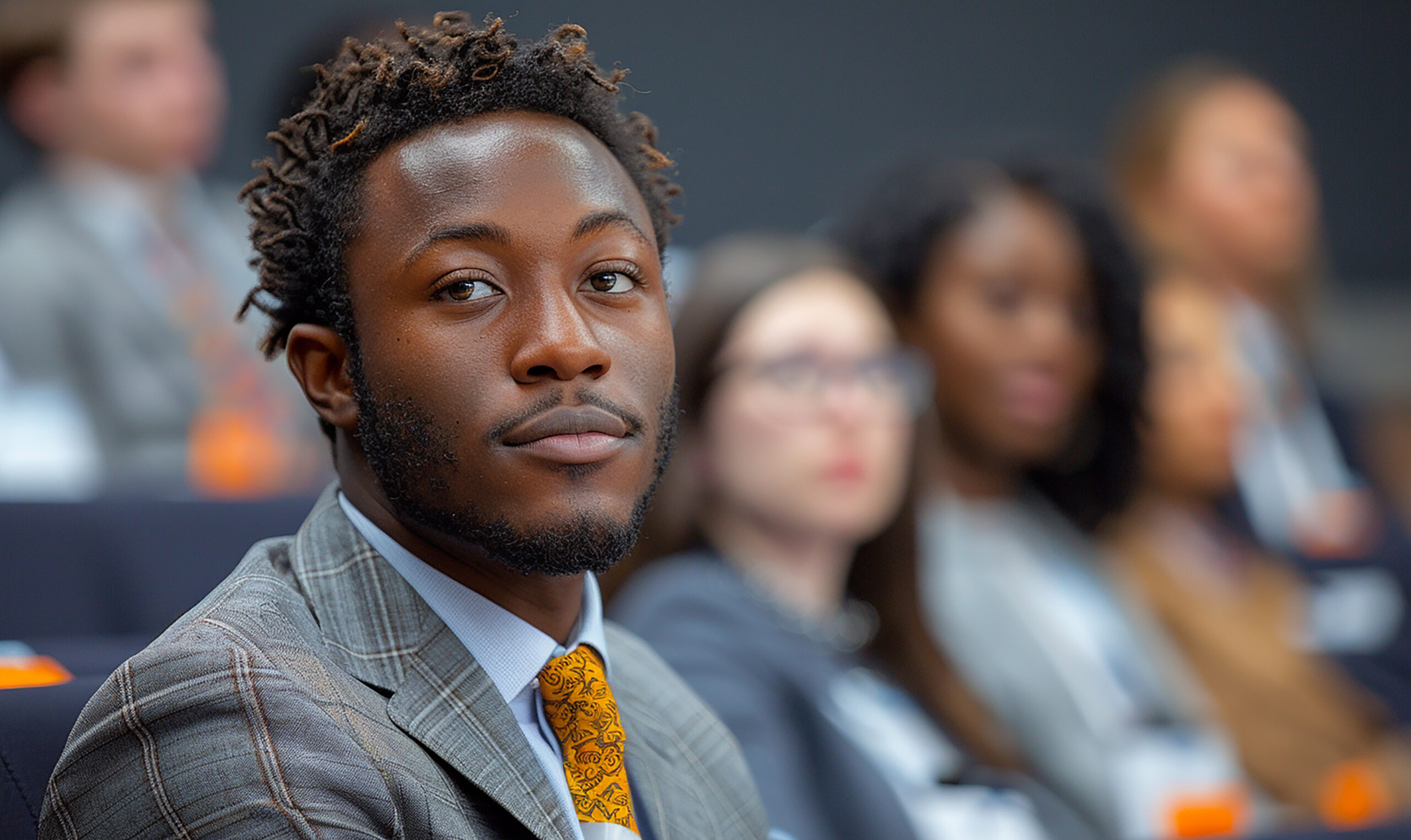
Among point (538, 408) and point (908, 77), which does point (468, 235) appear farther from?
point (908, 77)

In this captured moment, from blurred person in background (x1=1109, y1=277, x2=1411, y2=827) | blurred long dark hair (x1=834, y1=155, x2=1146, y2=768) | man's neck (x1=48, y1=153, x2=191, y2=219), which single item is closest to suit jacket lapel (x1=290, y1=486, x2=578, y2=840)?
blurred long dark hair (x1=834, y1=155, x2=1146, y2=768)

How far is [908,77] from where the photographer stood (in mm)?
4883

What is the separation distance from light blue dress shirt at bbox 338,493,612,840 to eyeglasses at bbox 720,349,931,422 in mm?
1194

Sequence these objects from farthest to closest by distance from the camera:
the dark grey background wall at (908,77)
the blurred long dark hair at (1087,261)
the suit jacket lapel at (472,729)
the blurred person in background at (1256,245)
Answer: the dark grey background wall at (908,77) → the blurred person in background at (1256,245) → the blurred long dark hair at (1087,261) → the suit jacket lapel at (472,729)

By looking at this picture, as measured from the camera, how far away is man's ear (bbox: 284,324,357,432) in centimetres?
103

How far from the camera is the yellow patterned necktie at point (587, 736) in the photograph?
102cm

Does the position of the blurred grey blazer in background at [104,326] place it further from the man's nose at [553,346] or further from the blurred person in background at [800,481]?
the man's nose at [553,346]

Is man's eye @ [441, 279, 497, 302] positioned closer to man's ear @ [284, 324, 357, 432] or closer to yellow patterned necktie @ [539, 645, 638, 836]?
man's ear @ [284, 324, 357, 432]

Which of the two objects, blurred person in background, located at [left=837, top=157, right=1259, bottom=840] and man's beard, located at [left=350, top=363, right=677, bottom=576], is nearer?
man's beard, located at [left=350, top=363, right=677, bottom=576]

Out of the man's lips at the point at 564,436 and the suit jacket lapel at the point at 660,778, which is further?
the suit jacket lapel at the point at 660,778

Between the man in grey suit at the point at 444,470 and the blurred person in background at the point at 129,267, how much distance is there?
62.6 inches

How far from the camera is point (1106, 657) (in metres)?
2.69

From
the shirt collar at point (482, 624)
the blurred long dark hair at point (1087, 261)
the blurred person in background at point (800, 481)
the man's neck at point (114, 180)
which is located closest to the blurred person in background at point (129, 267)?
the man's neck at point (114, 180)

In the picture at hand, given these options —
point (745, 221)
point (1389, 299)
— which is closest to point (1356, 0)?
point (1389, 299)
